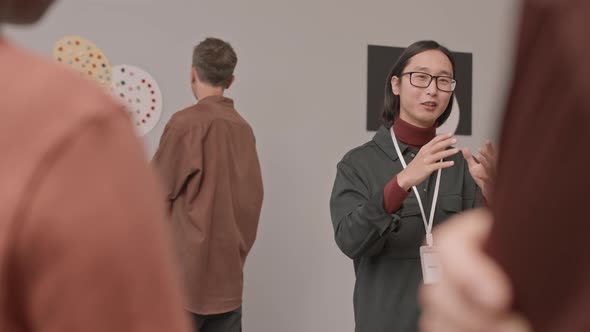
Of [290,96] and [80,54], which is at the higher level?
[80,54]

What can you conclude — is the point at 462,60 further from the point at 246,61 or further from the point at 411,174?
the point at 411,174

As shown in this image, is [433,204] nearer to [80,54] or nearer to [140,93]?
[140,93]

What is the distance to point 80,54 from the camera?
12.2 feet

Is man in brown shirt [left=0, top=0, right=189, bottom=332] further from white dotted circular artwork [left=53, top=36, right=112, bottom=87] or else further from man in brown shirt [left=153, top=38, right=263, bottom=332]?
white dotted circular artwork [left=53, top=36, right=112, bottom=87]

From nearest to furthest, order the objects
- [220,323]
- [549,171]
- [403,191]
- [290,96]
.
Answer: [549,171] → [403,191] → [220,323] → [290,96]

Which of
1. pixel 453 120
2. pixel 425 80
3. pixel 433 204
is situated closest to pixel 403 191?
pixel 433 204

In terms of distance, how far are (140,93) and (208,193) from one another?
3.20 ft

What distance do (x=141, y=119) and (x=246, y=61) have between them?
2.27 feet

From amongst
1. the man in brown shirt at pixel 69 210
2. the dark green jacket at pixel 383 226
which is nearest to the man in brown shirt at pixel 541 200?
the man in brown shirt at pixel 69 210

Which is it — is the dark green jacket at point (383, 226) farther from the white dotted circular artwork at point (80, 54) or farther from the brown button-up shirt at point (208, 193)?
the white dotted circular artwork at point (80, 54)

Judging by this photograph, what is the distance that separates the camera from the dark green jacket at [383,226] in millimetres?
2160

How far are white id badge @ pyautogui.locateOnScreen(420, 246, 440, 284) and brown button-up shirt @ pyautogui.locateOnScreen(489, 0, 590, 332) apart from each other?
1654 mm

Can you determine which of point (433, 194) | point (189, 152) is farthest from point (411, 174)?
point (189, 152)

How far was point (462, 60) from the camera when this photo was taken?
4.47 metres
